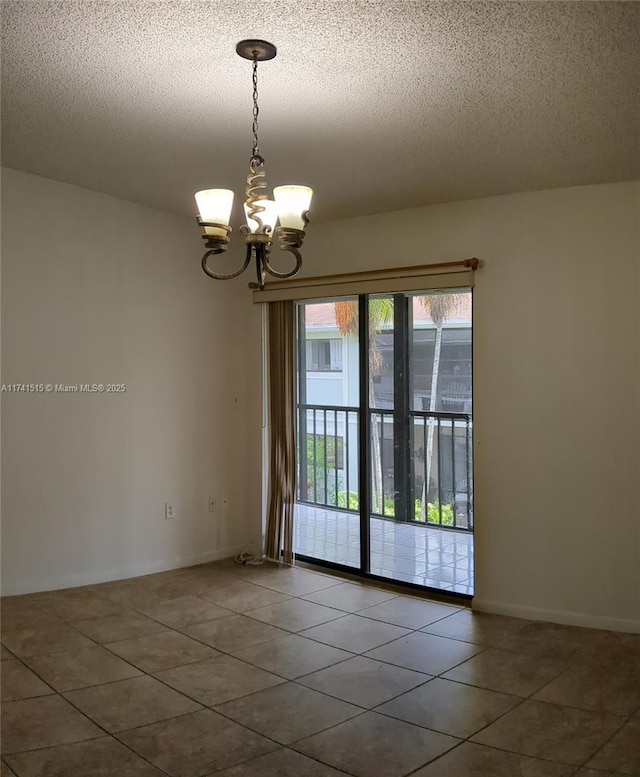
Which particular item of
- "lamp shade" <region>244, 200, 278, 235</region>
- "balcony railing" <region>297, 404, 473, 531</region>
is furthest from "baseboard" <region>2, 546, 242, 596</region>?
"lamp shade" <region>244, 200, 278, 235</region>

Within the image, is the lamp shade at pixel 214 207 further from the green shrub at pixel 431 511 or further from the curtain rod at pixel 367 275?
the green shrub at pixel 431 511

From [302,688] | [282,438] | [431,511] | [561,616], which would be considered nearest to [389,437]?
[431,511]

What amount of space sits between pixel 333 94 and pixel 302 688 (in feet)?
8.38

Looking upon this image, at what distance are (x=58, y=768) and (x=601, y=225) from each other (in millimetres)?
3656

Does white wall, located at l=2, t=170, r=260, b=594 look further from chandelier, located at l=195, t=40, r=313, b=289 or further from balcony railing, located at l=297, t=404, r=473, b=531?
chandelier, located at l=195, t=40, r=313, b=289

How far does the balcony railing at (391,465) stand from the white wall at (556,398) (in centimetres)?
24

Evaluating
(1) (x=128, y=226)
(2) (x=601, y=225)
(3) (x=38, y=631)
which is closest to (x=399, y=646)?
(3) (x=38, y=631)

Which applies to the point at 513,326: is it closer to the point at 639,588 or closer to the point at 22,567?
the point at 639,588

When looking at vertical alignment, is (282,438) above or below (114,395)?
below

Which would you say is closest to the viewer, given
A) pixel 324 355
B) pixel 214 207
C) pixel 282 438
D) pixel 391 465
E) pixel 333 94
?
pixel 214 207

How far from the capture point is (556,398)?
3.99 metres

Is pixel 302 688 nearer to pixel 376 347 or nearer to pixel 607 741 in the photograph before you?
pixel 607 741

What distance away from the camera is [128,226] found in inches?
183

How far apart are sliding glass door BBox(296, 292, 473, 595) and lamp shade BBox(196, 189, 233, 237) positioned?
2209 millimetres
